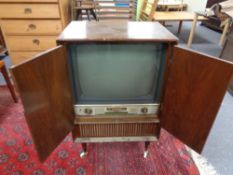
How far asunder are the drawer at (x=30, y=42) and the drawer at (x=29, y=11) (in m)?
0.22

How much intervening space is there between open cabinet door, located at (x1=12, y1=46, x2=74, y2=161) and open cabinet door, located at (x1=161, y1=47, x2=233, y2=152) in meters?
0.45

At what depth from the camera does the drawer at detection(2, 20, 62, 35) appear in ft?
5.46

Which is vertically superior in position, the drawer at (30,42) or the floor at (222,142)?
the drawer at (30,42)

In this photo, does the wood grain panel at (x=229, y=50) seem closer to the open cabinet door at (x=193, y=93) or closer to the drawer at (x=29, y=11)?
the open cabinet door at (x=193, y=93)

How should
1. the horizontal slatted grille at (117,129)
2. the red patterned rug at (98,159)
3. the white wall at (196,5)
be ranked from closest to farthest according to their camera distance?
the horizontal slatted grille at (117,129) → the red patterned rug at (98,159) → the white wall at (196,5)

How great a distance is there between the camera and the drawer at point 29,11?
1.57 m

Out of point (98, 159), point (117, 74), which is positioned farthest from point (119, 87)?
point (98, 159)

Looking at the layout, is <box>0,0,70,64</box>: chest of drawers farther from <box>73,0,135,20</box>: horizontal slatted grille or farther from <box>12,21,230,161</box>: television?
<box>12,21,230,161</box>: television

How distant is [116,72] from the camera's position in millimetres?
767

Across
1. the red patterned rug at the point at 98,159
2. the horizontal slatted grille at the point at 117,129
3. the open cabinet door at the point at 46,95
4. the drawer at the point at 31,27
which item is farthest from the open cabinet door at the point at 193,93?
the drawer at the point at 31,27

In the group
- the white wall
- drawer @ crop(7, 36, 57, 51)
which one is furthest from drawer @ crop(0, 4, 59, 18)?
the white wall

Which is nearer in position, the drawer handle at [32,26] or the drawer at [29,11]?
the drawer at [29,11]

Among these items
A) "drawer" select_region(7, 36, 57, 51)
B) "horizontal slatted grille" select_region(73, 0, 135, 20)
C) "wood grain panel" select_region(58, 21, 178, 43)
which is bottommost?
"drawer" select_region(7, 36, 57, 51)

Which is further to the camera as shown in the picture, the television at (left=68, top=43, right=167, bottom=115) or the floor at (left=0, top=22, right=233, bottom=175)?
the floor at (left=0, top=22, right=233, bottom=175)
